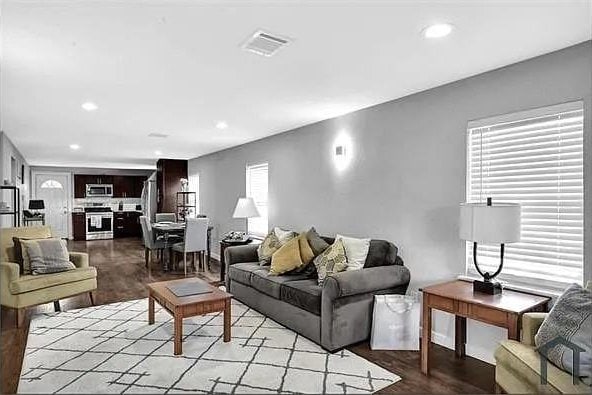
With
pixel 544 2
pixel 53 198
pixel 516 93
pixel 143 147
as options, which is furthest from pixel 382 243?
pixel 53 198

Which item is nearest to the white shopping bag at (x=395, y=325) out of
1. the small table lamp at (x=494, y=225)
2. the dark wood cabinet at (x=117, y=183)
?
the small table lamp at (x=494, y=225)

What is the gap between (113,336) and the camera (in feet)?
10.7

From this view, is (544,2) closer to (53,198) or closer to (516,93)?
(516,93)

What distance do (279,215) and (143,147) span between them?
321 centimetres

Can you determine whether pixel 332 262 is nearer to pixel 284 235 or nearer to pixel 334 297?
pixel 334 297

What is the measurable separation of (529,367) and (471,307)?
1.84 ft

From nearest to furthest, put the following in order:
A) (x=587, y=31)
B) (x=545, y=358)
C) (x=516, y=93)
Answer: (x=545, y=358), (x=587, y=31), (x=516, y=93)

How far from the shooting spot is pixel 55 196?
36.3 feet

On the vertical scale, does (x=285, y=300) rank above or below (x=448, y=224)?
below

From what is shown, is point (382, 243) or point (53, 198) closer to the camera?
point (382, 243)

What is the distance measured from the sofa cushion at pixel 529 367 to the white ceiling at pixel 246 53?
182 cm

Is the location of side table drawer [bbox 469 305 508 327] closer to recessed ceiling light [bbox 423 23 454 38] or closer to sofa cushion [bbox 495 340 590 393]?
sofa cushion [bbox 495 340 590 393]

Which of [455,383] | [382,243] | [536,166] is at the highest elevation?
[536,166]

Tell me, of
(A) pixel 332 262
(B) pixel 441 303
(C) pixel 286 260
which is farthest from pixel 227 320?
(B) pixel 441 303
